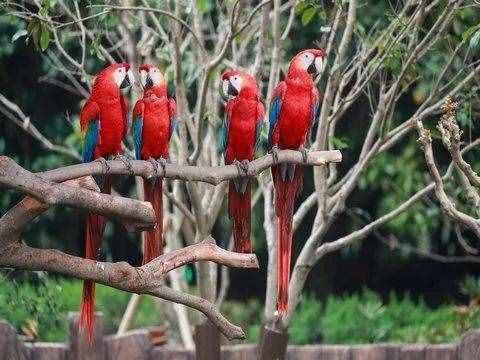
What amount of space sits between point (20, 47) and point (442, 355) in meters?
3.92

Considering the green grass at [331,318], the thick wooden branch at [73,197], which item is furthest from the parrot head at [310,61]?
the green grass at [331,318]

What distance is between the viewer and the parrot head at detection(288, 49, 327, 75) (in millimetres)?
5184

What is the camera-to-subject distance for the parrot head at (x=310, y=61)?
17.0ft

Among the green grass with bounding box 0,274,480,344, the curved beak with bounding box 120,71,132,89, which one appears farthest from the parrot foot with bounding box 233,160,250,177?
the green grass with bounding box 0,274,480,344

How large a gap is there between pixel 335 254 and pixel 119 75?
5.04 metres

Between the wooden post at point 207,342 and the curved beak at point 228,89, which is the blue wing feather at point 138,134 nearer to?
the curved beak at point 228,89

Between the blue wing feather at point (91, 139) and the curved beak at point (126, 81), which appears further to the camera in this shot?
the blue wing feather at point (91, 139)

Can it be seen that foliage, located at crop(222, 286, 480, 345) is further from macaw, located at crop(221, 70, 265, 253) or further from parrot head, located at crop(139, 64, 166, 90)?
parrot head, located at crop(139, 64, 166, 90)

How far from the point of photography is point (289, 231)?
204 inches

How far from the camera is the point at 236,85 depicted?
5.20m

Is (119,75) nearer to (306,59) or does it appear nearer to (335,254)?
(306,59)

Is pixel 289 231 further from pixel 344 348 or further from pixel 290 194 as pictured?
pixel 344 348

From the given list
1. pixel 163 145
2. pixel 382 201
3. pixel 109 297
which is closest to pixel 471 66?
pixel 163 145

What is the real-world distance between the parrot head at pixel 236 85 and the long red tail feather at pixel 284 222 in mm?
307
